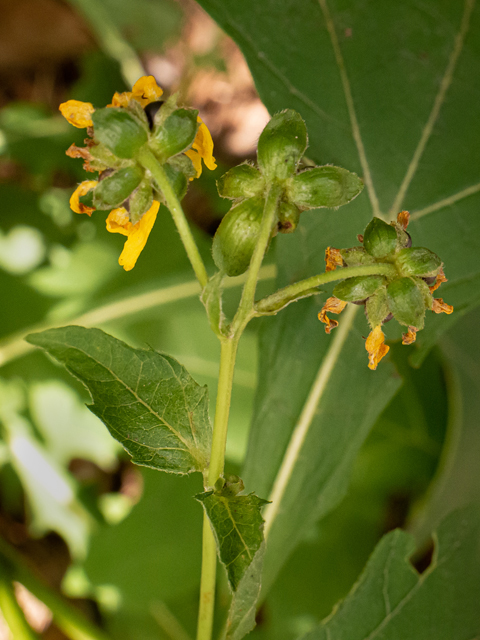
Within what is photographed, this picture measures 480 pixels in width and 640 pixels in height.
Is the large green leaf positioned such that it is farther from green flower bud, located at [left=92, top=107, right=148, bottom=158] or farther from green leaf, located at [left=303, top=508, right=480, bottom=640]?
green flower bud, located at [left=92, top=107, right=148, bottom=158]

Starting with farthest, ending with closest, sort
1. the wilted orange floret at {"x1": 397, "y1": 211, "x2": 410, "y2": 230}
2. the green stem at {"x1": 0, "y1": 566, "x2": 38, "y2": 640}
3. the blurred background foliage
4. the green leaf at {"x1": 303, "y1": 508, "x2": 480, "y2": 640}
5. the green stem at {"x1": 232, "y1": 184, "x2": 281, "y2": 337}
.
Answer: the blurred background foliage, the green stem at {"x1": 0, "y1": 566, "x2": 38, "y2": 640}, the green leaf at {"x1": 303, "y1": 508, "x2": 480, "y2": 640}, the wilted orange floret at {"x1": 397, "y1": 211, "x2": 410, "y2": 230}, the green stem at {"x1": 232, "y1": 184, "x2": 281, "y2": 337}

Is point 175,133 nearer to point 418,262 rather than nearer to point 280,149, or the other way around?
point 280,149

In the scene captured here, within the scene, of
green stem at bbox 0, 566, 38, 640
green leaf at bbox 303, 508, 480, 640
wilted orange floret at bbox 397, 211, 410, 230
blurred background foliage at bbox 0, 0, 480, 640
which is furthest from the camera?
blurred background foliage at bbox 0, 0, 480, 640

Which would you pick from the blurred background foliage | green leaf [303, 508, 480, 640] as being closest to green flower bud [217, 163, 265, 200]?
green leaf [303, 508, 480, 640]

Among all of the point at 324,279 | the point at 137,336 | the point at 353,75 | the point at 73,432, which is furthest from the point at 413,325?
the point at 73,432

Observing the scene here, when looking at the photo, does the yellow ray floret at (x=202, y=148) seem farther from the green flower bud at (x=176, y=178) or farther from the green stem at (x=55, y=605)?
the green stem at (x=55, y=605)

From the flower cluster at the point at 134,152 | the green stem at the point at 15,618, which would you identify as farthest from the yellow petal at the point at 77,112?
the green stem at the point at 15,618
